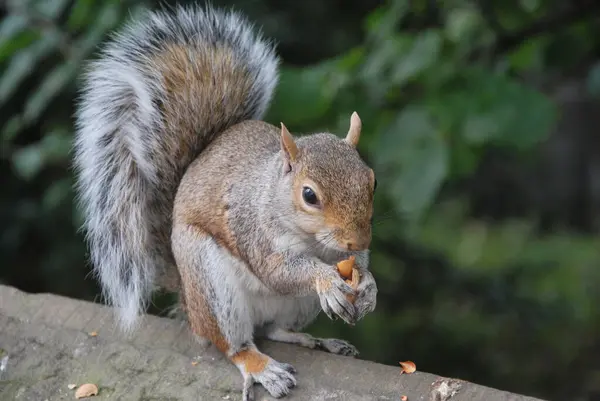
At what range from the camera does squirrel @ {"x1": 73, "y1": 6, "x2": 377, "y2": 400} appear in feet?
5.27

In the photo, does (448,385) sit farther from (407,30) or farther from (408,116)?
(407,30)

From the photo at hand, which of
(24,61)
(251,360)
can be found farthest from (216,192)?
(24,61)

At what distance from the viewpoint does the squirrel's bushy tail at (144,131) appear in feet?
6.09

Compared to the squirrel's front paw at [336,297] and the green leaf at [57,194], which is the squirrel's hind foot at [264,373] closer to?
the squirrel's front paw at [336,297]

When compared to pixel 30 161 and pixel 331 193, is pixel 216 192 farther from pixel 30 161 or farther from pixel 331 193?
pixel 30 161

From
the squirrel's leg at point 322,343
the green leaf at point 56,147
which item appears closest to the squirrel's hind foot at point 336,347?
the squirrel's leg at point 322,343

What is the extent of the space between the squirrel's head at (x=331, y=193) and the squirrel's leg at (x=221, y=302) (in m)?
0.20

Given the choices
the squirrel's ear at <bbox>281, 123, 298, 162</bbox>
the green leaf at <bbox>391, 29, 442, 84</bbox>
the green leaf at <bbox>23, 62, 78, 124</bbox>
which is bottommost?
the green leaf at <bbox>23, 62, 78, 124</bbox>

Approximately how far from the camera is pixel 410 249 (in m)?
2.88

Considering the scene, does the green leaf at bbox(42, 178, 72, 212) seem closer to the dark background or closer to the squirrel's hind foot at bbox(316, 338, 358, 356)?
the dark background

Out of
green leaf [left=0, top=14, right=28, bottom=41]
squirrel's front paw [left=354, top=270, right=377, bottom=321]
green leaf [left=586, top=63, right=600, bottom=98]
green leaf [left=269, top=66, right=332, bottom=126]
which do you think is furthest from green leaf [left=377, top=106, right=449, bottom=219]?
green leaf [left=0, top=14, right=28, bottom=41]

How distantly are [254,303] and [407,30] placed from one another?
33.9 inches

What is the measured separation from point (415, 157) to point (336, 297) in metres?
0.46

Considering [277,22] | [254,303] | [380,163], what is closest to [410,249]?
[277,22]
